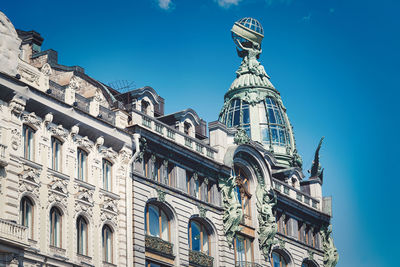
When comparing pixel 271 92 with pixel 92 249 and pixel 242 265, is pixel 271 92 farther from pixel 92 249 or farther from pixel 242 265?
pixel 92 249

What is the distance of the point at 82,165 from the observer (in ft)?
177

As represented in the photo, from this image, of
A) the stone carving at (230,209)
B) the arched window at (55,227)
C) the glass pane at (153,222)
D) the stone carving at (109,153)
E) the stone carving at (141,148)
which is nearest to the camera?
the arched window at (55,227)

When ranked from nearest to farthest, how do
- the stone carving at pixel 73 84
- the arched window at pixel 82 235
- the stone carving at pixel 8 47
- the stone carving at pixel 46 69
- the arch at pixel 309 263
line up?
the stone carving at pixel 8 47 → the arched window at pixel 82 235 → the stone carving at pixel 46 69 → the stone carving at pixel 73 84 → the arch at pixel 309 263

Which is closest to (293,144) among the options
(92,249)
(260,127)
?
(260,127)

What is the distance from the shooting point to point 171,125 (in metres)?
64.5

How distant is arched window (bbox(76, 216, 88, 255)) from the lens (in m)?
51.9

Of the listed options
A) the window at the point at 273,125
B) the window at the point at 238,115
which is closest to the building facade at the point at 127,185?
the window at the point at 273,125

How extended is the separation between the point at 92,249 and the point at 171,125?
14570 millimetres

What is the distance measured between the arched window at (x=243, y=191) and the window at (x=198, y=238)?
17.7ft

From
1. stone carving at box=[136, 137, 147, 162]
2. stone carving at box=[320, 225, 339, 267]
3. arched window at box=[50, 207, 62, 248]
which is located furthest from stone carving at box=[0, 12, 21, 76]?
stone carving at box=[320, 225, 339, 267]

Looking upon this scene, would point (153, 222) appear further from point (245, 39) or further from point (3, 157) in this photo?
point (245, 39)

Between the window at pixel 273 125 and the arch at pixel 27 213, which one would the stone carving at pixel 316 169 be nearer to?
the window at pixel 273 125

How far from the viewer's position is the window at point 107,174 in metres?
55.4

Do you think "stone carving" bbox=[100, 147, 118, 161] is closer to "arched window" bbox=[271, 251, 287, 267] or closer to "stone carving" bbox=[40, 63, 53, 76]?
"stone carving" bbox=[40, 63, 53, 76]
